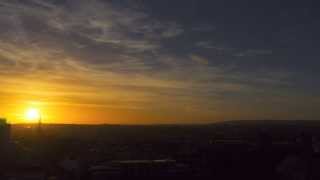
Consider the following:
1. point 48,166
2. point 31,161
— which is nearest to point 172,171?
point 48,166

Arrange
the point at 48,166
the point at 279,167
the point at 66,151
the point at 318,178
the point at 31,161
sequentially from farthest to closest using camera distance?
the point at 66,151 < the point at 31,161 < the point at 48,166 < the point at 279,167 < the point at 318,178

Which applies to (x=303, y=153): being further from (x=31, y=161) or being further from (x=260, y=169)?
(x=31, y=161)

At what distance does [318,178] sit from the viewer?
4603 centimetres

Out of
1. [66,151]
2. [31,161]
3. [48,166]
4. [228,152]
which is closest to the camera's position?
[228,152]

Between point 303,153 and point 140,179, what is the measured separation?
15655mm

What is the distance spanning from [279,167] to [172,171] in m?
9.86

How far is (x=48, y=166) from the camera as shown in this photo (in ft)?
190

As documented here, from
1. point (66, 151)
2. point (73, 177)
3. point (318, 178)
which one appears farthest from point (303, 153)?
point (66, 151)

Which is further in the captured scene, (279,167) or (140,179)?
(279,167)

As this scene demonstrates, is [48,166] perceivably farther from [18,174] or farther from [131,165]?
[131,165]

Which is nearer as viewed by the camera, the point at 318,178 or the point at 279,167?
the point at 318,178

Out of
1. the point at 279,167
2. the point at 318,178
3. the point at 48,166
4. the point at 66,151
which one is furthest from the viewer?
the point at 66,151

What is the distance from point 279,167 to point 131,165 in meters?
13.0

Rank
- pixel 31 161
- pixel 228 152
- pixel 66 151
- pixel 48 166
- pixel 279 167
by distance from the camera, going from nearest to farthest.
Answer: pixel 279 167, pixel 228 152, pixel 48 166, pixel 31 161, pixel 66 151
